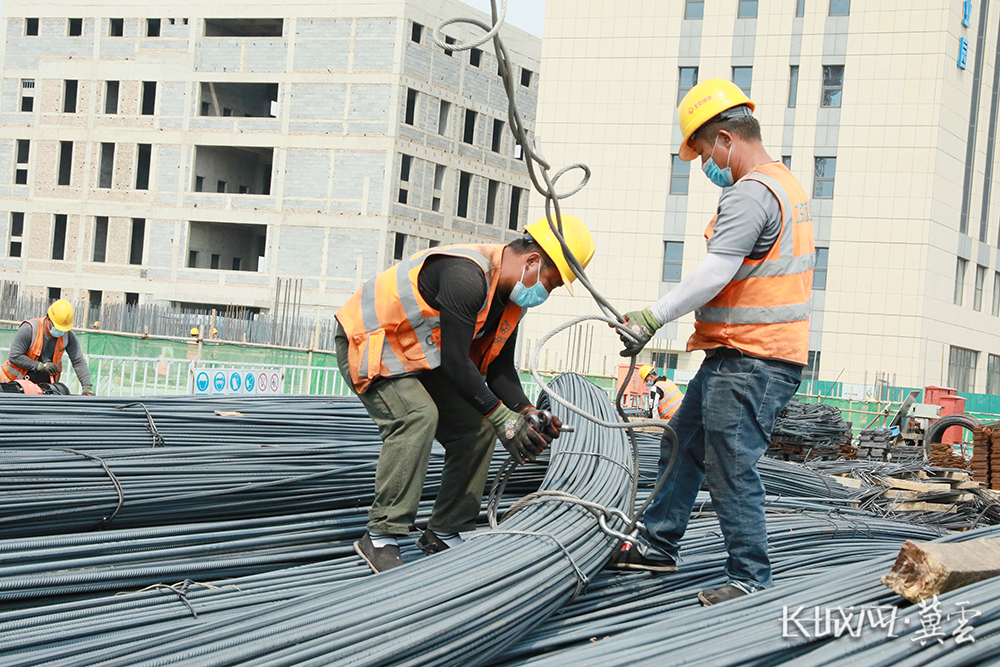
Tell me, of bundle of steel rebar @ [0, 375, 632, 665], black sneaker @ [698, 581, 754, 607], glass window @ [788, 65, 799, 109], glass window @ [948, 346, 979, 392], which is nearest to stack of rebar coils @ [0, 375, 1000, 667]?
bundle of steel rebar @ [0, 375, 632, 665]

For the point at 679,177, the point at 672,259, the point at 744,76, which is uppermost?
the point at 744,76

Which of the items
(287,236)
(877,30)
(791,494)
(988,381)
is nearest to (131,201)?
(287,236)

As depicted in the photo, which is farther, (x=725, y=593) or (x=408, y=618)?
(x=725, y=593)

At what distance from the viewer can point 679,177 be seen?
29.4m

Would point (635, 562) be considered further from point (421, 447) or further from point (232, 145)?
point (232, 145)

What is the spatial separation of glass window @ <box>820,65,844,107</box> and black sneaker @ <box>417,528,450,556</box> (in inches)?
1090

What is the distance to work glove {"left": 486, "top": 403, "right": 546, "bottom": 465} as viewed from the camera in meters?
3.44

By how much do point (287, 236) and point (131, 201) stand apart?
22.0ft

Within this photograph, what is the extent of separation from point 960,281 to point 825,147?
6.80 metres

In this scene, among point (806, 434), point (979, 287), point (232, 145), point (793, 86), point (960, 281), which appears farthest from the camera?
point (232, 145)

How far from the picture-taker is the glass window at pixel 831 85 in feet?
93.1

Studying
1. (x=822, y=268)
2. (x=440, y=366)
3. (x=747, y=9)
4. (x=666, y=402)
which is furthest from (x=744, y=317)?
(x=747, y=9)

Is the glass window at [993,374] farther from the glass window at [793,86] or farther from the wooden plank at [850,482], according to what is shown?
the wooden plank at [850,482]

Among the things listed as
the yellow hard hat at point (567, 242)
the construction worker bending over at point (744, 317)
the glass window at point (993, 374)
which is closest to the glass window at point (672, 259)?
the glass window at point (993, 374)
